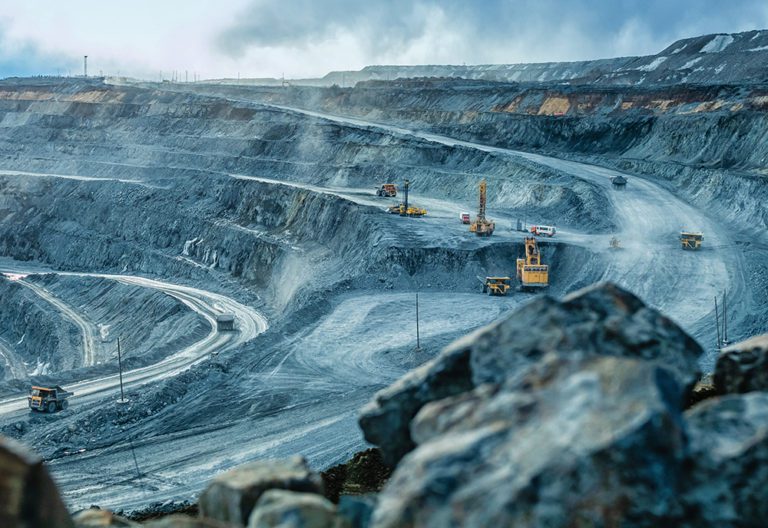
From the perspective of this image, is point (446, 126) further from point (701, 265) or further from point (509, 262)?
point (701, 265)

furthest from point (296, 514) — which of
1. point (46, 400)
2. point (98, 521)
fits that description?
point (46, 400)

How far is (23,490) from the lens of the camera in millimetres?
6945

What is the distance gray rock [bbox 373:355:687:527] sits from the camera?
705cm

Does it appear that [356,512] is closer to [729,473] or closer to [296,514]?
[296,514]

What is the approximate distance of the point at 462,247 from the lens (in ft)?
161

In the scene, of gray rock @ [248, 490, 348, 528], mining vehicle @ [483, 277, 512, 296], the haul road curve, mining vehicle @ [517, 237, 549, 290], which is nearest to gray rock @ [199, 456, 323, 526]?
gray rock @ [248, 490, 348, 528]

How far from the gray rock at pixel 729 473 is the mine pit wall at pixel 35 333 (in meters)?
49.8

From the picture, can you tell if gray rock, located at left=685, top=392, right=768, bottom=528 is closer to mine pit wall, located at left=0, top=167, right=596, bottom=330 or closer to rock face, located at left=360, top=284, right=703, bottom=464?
rock face, located at left=360, top=284, right=703, bottom=464

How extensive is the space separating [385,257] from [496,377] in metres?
39.0

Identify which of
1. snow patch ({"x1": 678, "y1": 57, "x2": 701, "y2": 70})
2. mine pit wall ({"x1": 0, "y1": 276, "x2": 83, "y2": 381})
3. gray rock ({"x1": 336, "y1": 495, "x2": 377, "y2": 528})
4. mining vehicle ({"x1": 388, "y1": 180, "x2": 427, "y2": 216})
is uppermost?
snow patch ({"x1": 678, "y1": 57, "x2": 701, "y2": 70})

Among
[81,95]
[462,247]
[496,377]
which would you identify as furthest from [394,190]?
[81,95]

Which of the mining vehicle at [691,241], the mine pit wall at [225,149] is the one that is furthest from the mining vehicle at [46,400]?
the mine pit wall at [225,149]

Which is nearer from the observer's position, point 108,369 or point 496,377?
point 496,377

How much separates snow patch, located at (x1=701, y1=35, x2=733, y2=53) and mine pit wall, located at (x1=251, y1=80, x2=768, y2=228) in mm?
36571
